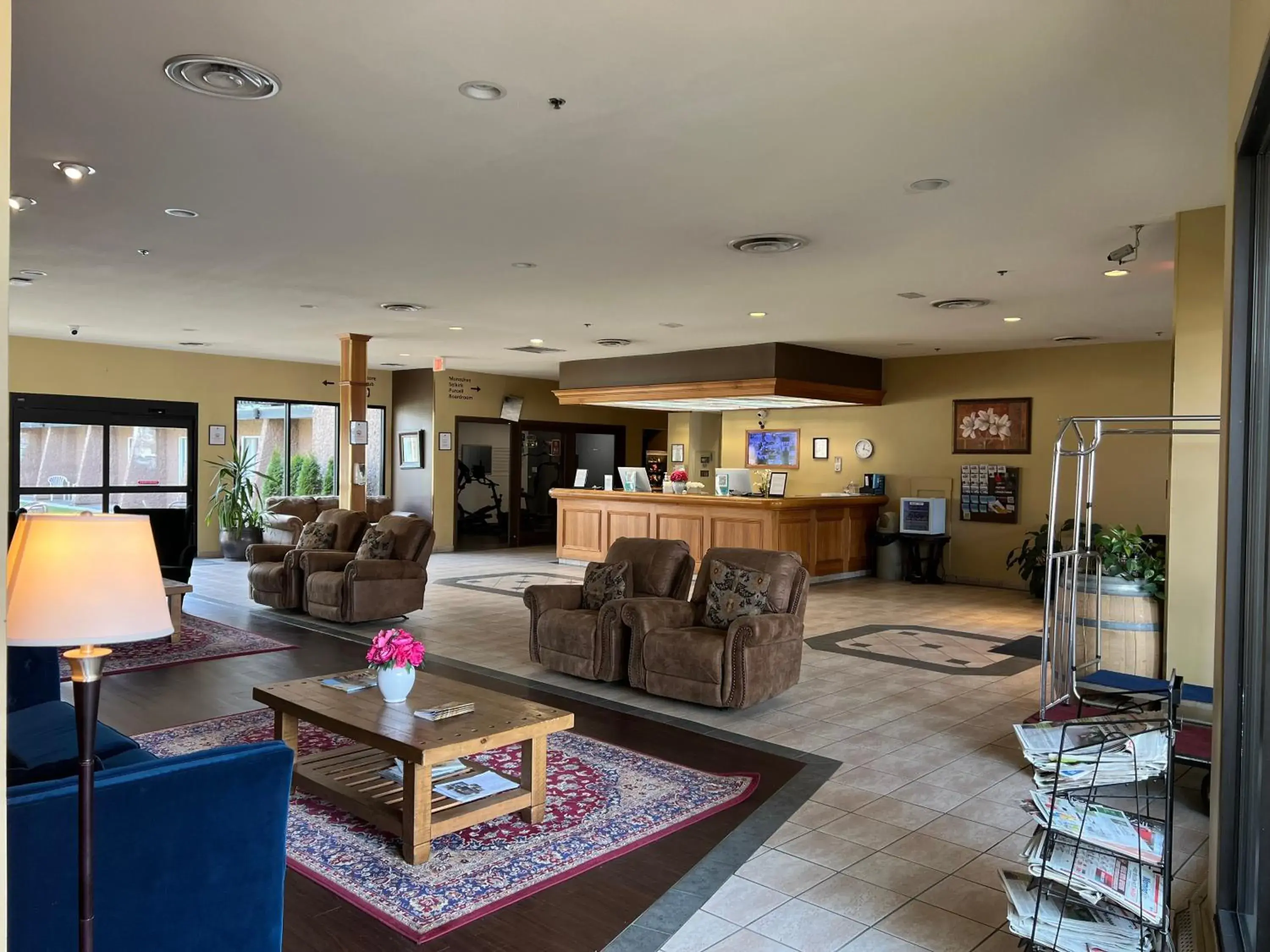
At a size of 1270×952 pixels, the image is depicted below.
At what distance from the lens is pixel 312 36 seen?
2996 millimetres

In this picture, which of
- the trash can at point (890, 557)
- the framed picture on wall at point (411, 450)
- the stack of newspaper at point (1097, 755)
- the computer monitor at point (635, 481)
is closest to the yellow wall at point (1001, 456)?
the trash can at point (890, 557)

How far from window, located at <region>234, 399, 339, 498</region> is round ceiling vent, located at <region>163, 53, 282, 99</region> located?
34.3 feet

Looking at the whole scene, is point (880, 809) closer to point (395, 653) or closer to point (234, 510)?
point (395, 653)

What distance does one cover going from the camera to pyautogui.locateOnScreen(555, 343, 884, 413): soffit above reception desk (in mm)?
10336

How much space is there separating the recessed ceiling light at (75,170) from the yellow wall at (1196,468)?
555cm

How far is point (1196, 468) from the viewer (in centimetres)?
470

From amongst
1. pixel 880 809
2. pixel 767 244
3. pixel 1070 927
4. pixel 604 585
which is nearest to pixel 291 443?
pixel 604 585

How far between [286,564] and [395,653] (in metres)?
5.12

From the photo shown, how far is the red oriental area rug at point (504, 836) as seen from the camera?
3.01 m

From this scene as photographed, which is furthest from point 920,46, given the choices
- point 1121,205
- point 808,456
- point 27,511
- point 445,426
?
point 445,426

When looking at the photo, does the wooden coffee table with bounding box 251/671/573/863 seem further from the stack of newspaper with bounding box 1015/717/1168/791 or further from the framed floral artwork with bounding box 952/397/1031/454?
the framed floral artwork with bounding box 952/397/1031/454

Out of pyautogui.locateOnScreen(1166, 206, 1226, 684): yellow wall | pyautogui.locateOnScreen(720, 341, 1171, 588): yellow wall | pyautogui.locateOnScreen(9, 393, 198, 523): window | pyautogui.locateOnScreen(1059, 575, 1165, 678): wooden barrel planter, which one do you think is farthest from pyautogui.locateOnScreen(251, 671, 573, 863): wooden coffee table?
pyautogui.locateOnScreen(9, 393, 198, 523): window

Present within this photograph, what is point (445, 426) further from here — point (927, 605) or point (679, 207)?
point (679, 207)

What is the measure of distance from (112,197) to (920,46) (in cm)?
425
